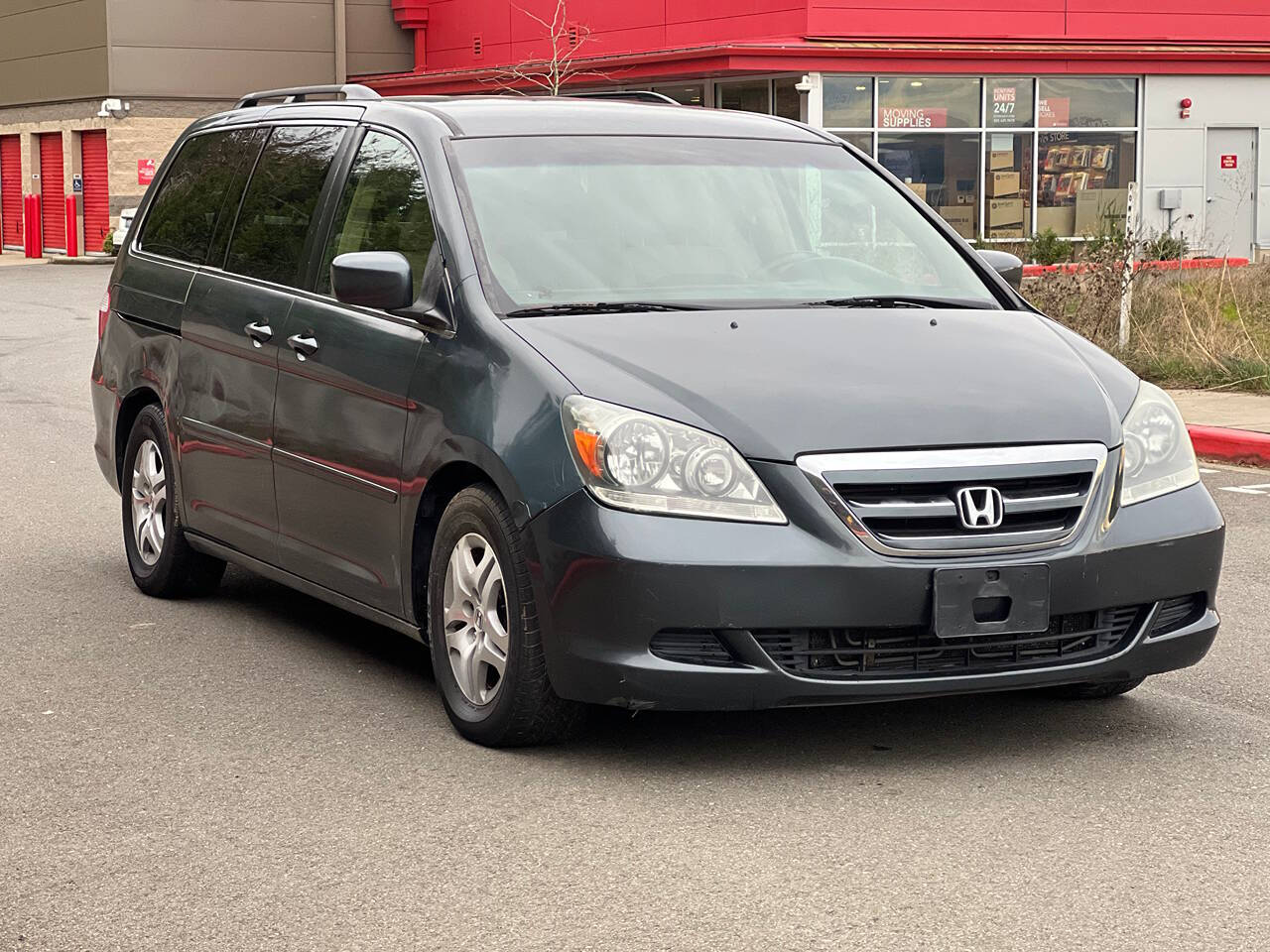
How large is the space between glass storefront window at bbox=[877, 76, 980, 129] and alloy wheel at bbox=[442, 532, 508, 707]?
2751 centimetres

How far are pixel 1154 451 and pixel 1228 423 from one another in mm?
7496

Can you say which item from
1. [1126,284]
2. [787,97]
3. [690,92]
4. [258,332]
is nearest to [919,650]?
[258,332]

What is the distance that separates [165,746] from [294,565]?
3.65 ft

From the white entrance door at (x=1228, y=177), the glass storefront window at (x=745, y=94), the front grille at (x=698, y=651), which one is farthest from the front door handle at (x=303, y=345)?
the white entrance door at (x=1228, y=177)


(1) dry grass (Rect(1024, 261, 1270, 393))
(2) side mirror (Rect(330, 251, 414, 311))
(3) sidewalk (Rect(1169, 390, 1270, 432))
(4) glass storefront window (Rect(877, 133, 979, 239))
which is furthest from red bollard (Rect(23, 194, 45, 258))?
(2) side mirror (Rect(330, 251, 414, 311))

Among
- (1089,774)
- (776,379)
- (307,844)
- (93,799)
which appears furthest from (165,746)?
(1089,774)

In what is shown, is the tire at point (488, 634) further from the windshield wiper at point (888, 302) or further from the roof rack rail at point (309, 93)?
the roof rack rail at point (309, 93)

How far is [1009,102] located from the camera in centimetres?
3259

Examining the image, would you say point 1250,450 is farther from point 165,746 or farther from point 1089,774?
point 165,746

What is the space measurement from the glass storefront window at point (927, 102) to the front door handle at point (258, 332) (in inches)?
1038

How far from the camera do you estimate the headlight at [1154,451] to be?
17.3ft

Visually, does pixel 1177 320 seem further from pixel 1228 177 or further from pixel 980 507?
pixel 1228 177

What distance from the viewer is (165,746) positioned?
5469 mm

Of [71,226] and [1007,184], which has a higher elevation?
[1007,184]
